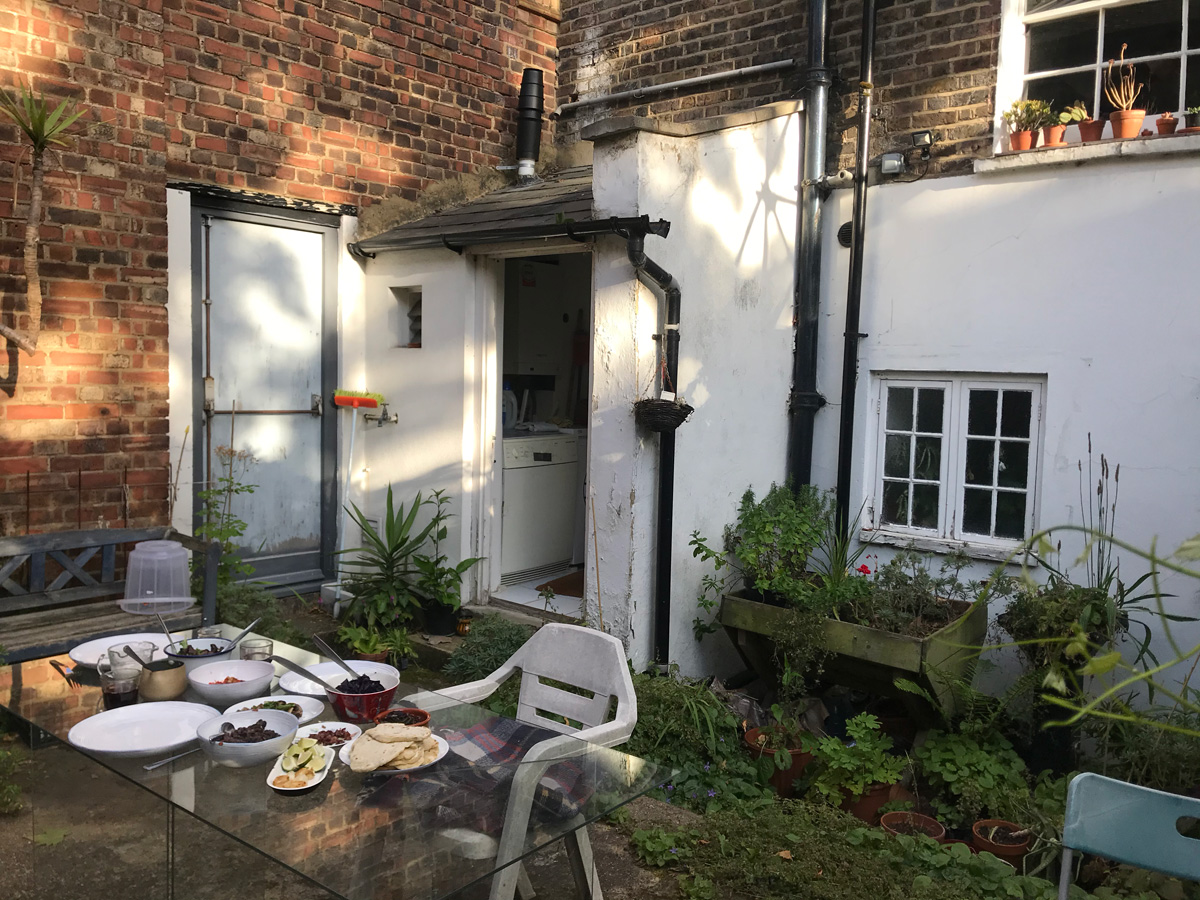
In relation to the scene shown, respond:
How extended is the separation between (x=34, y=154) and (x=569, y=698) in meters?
3.94

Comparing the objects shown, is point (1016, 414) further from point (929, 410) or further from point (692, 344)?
point (692, 344)

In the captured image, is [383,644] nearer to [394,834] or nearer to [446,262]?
[446,262]

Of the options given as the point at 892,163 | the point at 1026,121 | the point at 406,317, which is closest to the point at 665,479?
the point at 892,163

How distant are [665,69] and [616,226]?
9.61ft

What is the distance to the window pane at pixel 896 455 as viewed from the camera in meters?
5.87

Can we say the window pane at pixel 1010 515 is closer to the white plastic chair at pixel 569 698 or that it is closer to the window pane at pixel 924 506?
the window pane at pixel 924 506

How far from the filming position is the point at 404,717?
9.32 ft

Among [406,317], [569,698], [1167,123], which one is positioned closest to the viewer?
[569,698]

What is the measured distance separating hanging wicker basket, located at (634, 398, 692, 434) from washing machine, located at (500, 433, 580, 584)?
69.4 inches

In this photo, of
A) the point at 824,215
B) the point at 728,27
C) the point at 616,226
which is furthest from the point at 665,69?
the point at 616,226

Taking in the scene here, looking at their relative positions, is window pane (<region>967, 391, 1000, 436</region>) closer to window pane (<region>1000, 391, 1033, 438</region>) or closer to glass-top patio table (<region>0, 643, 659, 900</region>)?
window pane (<region>1000, 391, 1033, 438</region>)

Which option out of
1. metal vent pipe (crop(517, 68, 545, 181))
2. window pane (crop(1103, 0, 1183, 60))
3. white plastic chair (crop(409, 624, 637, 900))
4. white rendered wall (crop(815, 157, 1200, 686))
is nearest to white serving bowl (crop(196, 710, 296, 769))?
white plastic chair (crop(409, 624, 637, 900))

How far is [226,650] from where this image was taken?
3.34m

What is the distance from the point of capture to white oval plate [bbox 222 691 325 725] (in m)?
2.84
